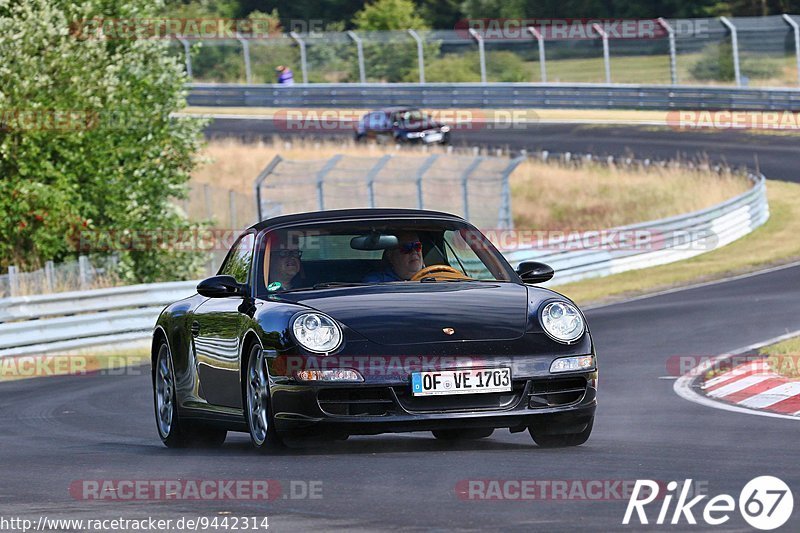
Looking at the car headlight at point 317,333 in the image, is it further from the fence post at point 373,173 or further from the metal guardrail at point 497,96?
the metal guardrail at point 497,96

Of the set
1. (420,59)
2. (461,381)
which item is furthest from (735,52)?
(461,381)

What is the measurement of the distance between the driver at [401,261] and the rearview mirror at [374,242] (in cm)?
4

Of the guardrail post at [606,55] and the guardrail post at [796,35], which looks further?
the guardrail post at [606,55]

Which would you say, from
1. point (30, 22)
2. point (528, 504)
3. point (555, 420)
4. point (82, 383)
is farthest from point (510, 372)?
point (30, 22)

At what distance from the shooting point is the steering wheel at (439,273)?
9586 mm

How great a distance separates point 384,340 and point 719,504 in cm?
243

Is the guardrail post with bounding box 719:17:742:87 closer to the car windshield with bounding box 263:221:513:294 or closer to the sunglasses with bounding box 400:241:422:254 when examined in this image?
the car windshield with bounding box 263:221:513:294

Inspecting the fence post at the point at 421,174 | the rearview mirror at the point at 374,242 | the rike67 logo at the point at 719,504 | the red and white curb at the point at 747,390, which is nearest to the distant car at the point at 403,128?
the fence post at the point at 421,174

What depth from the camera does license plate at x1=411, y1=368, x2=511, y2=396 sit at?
27.7ft

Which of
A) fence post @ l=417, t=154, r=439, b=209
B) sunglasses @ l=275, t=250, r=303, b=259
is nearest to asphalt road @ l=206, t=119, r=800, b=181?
fence post @ l=417, t=154, r=439, b=209

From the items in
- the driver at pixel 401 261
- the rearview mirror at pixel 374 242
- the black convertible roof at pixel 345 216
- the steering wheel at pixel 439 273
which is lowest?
the steering wheel at pixel 439 273

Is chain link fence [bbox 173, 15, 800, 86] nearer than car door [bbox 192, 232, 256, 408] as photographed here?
No

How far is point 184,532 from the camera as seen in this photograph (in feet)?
20.9

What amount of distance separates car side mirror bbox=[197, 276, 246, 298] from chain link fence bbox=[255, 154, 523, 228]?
18854mm
